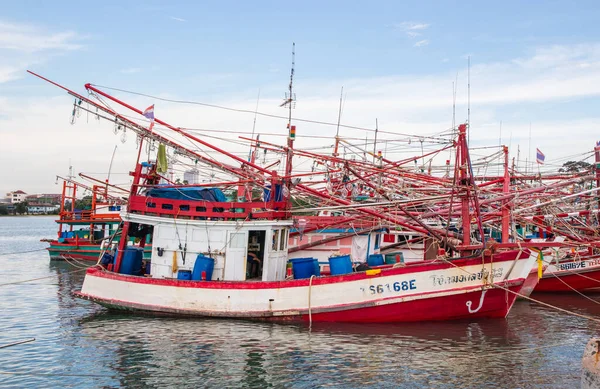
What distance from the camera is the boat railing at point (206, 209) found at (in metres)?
19.6

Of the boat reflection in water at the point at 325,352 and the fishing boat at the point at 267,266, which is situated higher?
the fishing boat at the point at 267,266

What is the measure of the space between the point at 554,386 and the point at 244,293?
9.72m

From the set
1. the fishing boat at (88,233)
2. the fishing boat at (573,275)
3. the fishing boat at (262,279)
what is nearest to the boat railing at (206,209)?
the fishing boat at (262,279)

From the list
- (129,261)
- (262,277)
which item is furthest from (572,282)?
(129,261)

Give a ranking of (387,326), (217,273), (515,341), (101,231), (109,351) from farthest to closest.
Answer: (101,231)
(217,273)
(387,326)
(515,341)
(109,351)

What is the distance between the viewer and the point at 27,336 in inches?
695

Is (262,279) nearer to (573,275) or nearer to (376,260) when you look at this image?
(376,260)

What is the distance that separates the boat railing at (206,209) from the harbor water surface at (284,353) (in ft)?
11.8

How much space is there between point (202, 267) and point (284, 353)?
5.30m

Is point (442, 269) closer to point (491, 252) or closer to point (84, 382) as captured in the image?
point (491, 252)

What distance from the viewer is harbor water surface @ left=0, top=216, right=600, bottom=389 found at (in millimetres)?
13047

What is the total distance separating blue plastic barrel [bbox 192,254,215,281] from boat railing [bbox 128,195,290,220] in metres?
1.49

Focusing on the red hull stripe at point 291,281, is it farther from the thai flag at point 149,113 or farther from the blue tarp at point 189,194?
the thai flag at point 149,113

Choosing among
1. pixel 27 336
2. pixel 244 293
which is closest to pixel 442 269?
pixel 244 293
